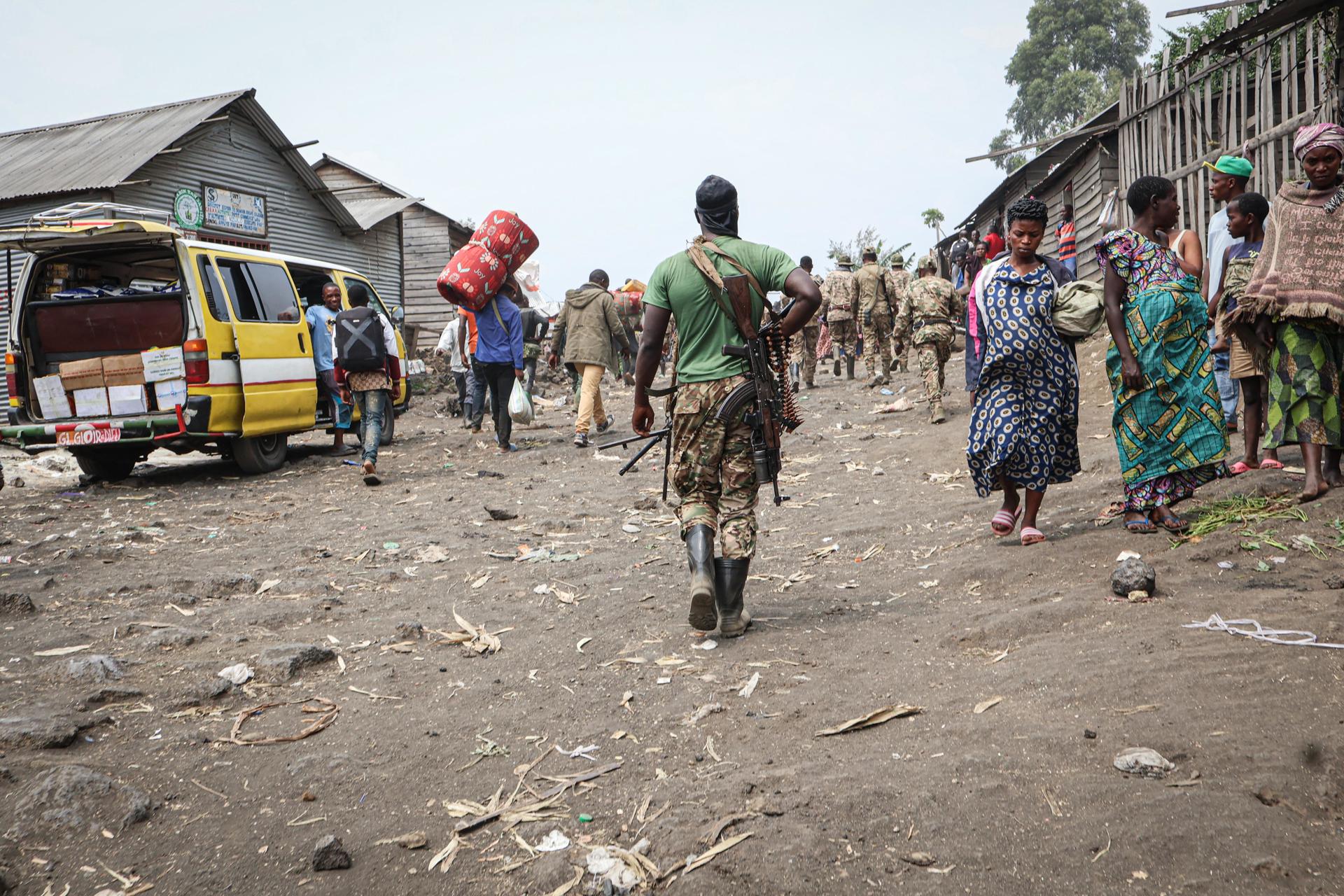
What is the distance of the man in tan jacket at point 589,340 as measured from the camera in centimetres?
1071

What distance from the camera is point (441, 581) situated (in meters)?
5.45

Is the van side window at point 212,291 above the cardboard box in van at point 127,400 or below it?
above

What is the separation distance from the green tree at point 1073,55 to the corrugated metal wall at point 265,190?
3676cm

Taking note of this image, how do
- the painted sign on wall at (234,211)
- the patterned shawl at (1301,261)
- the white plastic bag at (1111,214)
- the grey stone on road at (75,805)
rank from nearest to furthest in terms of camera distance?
the grey stone on road at (75,805) → the patterned shawl at (1301,261) → the white plastic bag at (1111,214) → the painted sign on wall at (234,211)

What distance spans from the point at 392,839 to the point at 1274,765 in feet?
7.43

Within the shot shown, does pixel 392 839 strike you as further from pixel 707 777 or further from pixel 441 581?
pixel 441 581

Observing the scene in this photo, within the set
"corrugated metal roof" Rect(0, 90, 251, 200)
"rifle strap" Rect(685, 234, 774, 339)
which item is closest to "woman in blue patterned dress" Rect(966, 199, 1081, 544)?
"rifle strap" Rect(685, 234, 774, 339)

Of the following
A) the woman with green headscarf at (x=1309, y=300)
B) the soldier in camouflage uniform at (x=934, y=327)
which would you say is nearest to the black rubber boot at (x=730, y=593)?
the woman with green headscarf at (x=1309, y=300)

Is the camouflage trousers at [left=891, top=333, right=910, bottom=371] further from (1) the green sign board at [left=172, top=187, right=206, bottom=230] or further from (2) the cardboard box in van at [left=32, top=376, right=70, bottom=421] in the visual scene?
(1) the green sign board at [left=172, top=187, right=206, bottom=230]

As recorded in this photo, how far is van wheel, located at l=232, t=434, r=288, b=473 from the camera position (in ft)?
30.3

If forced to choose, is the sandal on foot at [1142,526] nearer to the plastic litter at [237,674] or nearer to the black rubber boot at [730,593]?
the black rubber boot at [730,593]

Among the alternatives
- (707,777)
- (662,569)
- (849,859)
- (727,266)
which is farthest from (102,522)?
(849,859)

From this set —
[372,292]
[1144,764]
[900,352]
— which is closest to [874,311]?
[900,352]

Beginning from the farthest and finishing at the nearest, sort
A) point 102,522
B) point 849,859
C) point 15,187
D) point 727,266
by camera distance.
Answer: point 15,187 < point 102,522 < point 727,266 < point 849,859
